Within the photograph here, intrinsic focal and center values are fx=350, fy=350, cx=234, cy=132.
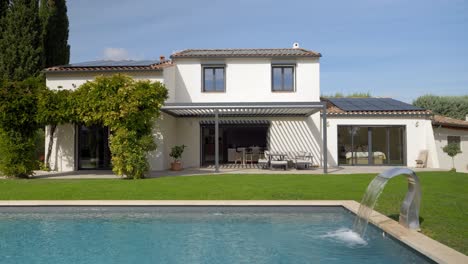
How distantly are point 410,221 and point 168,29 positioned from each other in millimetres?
22013

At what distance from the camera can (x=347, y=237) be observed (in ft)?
24.3

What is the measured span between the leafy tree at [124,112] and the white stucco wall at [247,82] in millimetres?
6348

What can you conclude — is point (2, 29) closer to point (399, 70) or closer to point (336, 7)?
point (336, 7)

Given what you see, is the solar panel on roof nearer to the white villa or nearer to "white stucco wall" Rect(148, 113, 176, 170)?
the white villa

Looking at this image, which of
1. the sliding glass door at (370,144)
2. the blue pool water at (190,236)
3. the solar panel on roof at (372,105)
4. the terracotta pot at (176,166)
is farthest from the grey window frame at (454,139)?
the blue pool water at (190,236)

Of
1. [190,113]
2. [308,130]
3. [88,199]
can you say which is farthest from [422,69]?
[88,199]

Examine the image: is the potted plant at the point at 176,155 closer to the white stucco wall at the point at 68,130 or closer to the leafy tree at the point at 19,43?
the white stucco wall at the point at 68,130

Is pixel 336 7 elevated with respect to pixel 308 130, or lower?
elevated

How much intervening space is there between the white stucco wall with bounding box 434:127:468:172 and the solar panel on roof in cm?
247

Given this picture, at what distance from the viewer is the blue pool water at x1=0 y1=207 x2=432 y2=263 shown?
245 inches

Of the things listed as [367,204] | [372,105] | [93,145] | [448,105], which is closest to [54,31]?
[93,145]

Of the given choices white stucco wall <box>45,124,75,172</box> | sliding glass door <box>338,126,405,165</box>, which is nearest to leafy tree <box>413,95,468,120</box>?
sliding glass door <box>338,126,405,165</box>

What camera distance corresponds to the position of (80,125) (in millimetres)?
20297

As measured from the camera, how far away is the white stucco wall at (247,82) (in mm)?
22188
